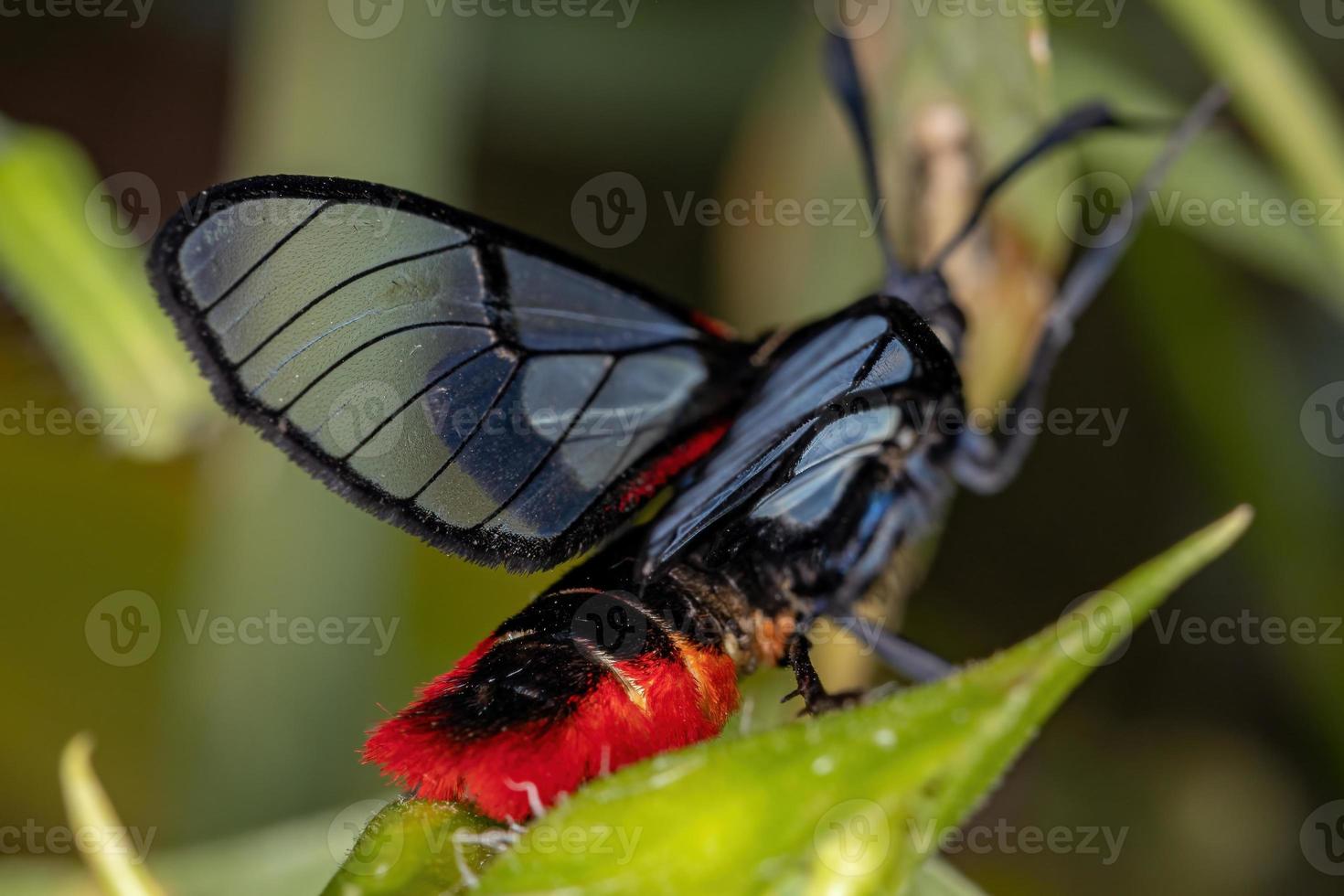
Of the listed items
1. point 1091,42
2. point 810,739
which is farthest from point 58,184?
point 1091,42

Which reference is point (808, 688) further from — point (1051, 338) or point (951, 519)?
point (951, 519)

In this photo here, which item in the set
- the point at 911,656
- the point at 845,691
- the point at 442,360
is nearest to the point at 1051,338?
the point at 911,656

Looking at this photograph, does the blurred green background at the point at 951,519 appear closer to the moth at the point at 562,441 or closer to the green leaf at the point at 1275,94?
the green leaf at the point at 1275,94

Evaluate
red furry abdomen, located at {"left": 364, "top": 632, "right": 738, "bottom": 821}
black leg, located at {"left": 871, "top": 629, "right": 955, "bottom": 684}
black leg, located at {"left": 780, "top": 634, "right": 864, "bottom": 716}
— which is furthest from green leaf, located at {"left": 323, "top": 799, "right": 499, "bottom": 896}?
black leg, located at {"left": 871, "top": 629, "right": 955, "bottom": 684}

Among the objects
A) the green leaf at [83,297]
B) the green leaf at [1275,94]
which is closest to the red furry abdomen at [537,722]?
the green leaf at [83,297]

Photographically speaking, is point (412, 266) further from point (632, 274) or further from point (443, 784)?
point (632, 274)

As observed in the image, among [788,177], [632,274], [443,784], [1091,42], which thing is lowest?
[443,784]
